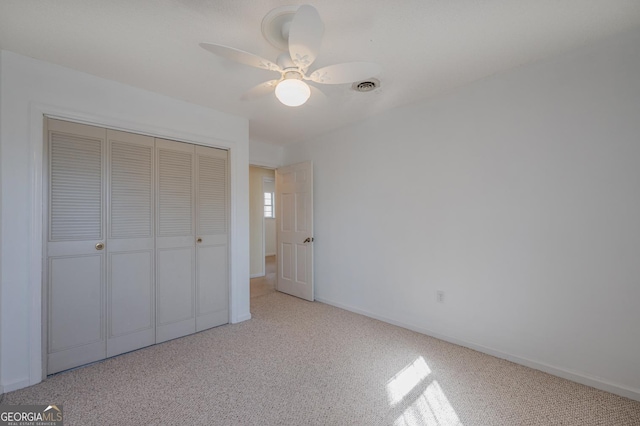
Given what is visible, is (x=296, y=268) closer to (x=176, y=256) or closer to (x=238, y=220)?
(x=238, y=220)

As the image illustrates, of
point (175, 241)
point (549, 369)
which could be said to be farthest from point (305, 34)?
point (549, 369)

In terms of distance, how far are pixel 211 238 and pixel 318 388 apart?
1.94m

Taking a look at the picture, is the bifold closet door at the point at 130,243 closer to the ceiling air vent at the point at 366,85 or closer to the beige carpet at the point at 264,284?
the beige carpet at the point at 264,284

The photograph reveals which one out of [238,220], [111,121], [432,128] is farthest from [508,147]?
[111,121]

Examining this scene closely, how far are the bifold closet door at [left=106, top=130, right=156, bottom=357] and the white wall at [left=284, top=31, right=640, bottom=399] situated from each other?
2406 mm

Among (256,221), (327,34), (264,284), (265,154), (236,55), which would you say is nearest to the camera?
(236,55)

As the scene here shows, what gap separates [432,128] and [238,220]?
239 centimetres

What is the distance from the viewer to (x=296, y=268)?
430 cm

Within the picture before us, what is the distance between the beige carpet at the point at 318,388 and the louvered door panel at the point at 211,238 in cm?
40

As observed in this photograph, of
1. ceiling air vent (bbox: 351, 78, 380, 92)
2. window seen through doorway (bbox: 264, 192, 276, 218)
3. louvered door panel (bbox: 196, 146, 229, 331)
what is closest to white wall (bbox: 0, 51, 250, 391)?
louvered door panel (bbox: 196, 146, 229, 331)

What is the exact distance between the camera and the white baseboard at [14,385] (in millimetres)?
1966

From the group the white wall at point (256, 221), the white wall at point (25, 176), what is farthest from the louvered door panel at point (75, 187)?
the white wall at point (256, 221)

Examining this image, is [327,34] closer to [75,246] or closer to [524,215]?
[524,215]

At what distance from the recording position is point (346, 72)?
1.67 m
